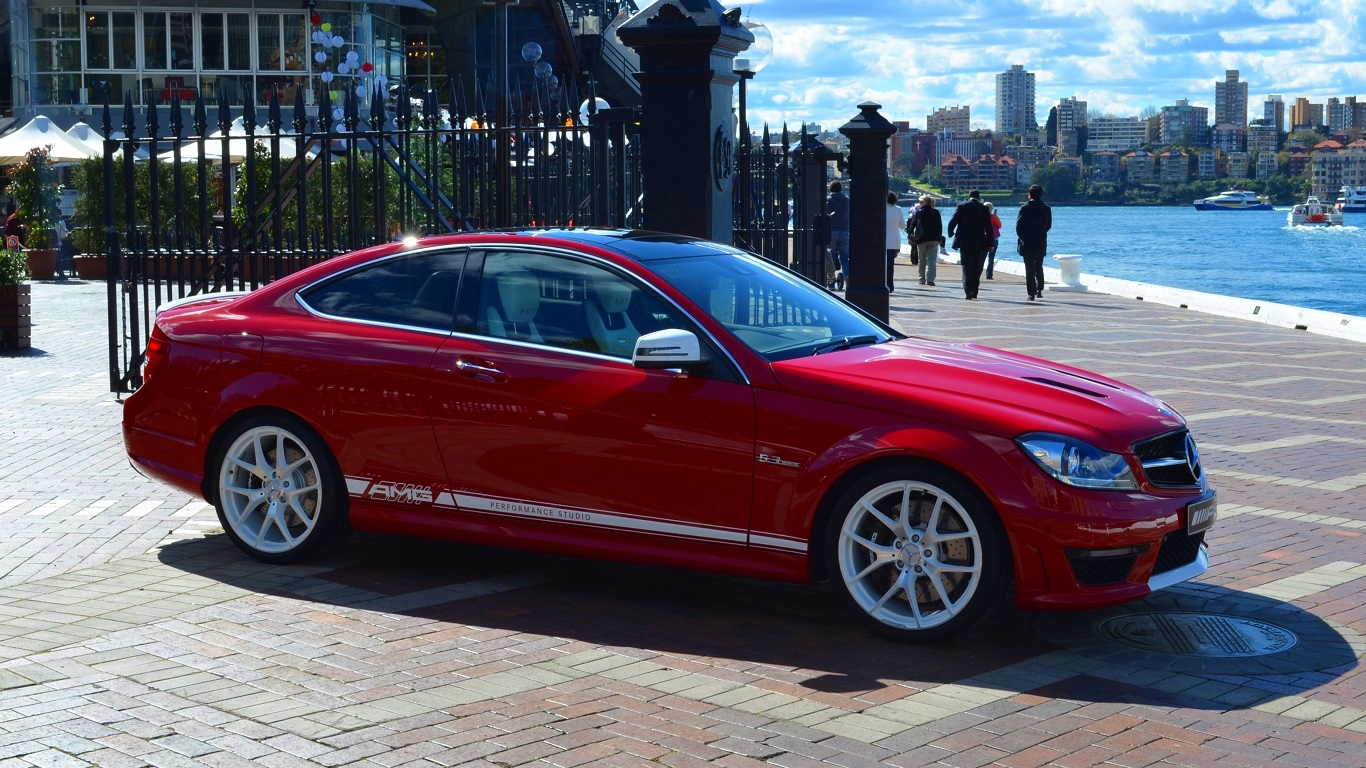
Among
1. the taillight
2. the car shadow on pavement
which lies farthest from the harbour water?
the taillight

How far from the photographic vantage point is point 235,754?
4.58m

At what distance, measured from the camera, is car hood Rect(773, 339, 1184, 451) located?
5.69 metres

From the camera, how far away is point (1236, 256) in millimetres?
90688

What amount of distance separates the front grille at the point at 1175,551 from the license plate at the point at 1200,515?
3cm

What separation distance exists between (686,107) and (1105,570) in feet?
15.8

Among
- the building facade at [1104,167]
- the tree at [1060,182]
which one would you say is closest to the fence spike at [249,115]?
the tree at [1060,182]

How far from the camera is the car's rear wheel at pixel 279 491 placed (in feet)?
22.4

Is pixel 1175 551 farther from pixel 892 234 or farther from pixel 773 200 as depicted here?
pixel 892 234

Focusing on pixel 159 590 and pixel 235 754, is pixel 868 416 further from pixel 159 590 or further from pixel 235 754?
pixel 159 590

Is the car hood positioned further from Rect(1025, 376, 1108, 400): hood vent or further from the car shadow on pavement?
the car shadow on pavement

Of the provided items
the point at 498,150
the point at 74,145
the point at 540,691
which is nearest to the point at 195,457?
the point at 540,691

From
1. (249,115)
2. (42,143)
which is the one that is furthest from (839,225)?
(42,143)

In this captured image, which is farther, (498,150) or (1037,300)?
(1037,300)

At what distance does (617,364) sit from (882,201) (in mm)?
7018
